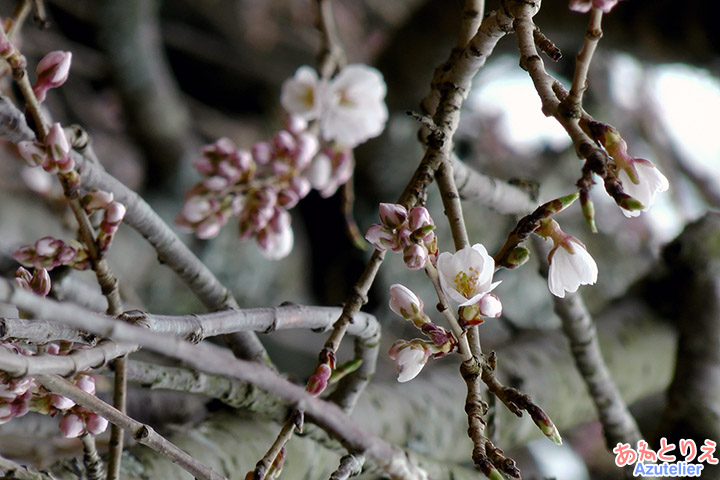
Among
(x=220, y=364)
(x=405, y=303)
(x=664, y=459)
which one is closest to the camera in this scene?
(x=220, y=364)

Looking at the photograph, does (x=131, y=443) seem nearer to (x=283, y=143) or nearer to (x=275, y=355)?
(x=283, y=143)

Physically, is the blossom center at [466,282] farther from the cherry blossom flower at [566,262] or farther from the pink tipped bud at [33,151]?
the pink tipped bud at [33,151]

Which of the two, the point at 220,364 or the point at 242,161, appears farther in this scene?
the point at 242,161

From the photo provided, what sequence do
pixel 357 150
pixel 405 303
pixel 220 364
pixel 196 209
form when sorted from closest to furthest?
pixel 220 364
pixel 405 303
pixel 196 209
pixel 357 150

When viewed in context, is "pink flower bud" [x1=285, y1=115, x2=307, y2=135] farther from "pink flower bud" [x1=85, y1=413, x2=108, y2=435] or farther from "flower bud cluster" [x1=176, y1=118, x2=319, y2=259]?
"pink flower bud" [x1=85, y1=413, x2=108, y2=435]

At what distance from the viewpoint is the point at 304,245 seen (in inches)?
62.7

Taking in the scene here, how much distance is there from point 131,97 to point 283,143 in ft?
2.98

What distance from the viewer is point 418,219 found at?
1.21 feet

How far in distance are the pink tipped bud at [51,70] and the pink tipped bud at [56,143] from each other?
59 mm

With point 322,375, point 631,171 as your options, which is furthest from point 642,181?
point 322,375

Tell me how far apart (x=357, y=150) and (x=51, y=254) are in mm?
1040

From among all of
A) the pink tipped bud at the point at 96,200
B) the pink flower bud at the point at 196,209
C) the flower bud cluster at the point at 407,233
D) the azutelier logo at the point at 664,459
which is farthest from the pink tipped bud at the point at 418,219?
the azutelier logo at the point at 664,459

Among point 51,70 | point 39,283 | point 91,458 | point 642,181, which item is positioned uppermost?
point 642,181

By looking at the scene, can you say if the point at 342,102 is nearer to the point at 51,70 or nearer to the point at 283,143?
the point at 283,143
